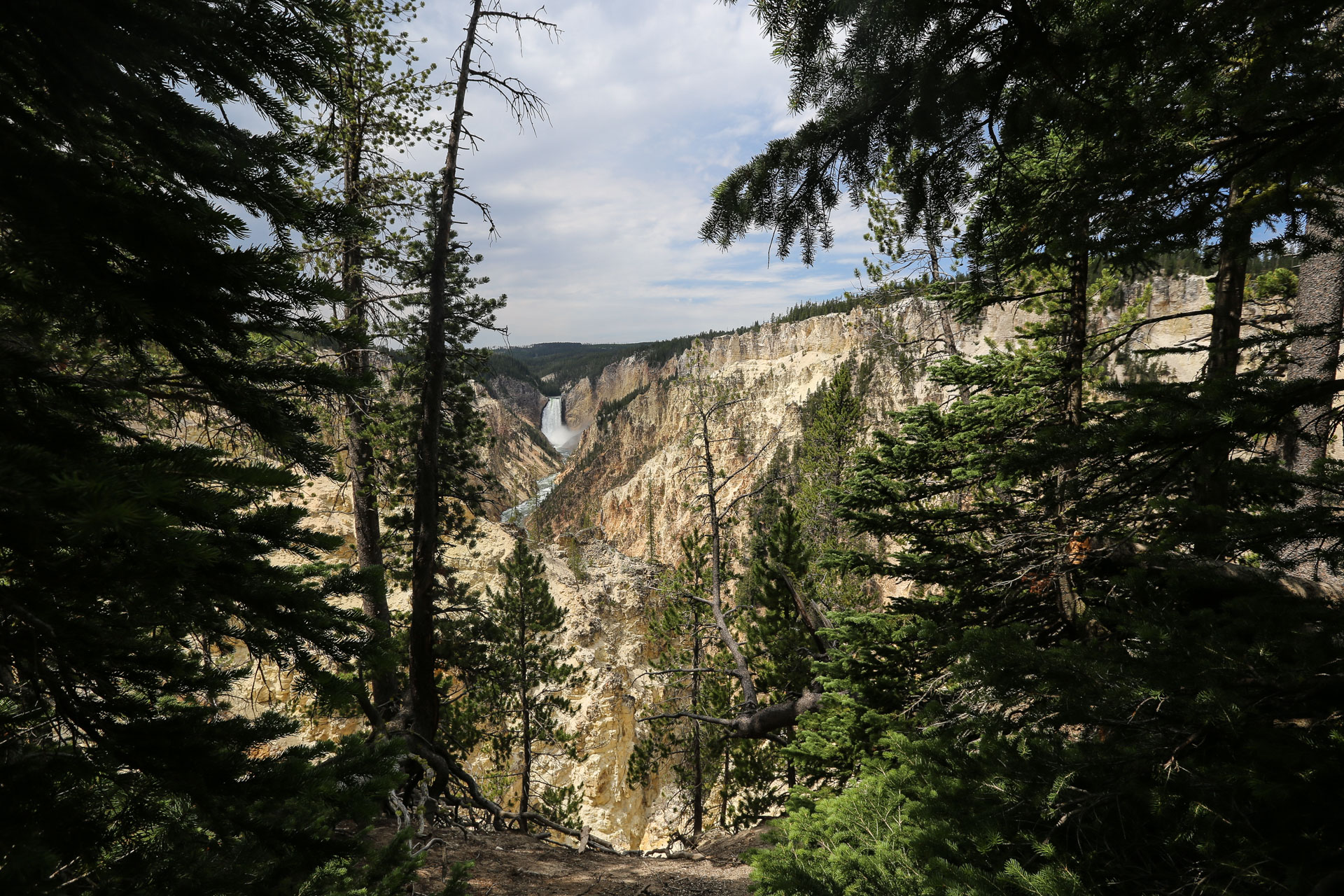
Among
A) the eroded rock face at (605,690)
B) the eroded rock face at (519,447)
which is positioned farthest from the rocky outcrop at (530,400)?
the eroded rock face at (605,690)

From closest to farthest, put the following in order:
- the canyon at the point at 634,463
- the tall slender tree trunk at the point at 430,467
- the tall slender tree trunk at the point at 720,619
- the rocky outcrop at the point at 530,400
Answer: the tall slender tree trunk at the point at 430,467, the tall slender tree trunk at the point at 720,619, the canyon at the point at 634,463, the rocky outcrop at the point at 530,400

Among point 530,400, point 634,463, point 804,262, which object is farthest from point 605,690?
point 530,400

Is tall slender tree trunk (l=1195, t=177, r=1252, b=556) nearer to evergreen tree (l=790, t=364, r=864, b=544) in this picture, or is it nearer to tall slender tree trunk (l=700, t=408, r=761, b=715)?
tall slender tree trunk (l=700, t=408, r=761, b=715)

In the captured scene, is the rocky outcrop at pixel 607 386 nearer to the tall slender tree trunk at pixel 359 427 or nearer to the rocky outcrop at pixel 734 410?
the rocky outcrop at pixel 734 410

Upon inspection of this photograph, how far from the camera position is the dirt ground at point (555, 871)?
17.0 ft

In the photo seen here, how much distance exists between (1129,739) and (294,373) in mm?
3861

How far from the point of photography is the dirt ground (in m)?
5.20

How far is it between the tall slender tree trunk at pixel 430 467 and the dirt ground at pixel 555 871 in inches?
52.1

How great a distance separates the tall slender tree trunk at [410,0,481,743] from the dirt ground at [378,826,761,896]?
52.1 inches

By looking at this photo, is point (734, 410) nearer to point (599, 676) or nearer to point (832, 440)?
point (832, 440)

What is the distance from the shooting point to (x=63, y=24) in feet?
5.44

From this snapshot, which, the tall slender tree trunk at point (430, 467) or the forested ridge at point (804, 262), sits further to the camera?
the tall slender tree trunk at point (430, 467)

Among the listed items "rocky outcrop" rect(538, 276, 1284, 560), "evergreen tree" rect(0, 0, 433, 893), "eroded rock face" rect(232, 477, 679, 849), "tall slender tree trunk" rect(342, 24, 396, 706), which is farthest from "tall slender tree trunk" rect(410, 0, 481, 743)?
"rocky outcrop" rect(538, 276, 1284, 560)

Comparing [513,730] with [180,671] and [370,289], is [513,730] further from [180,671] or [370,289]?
[180,671]
